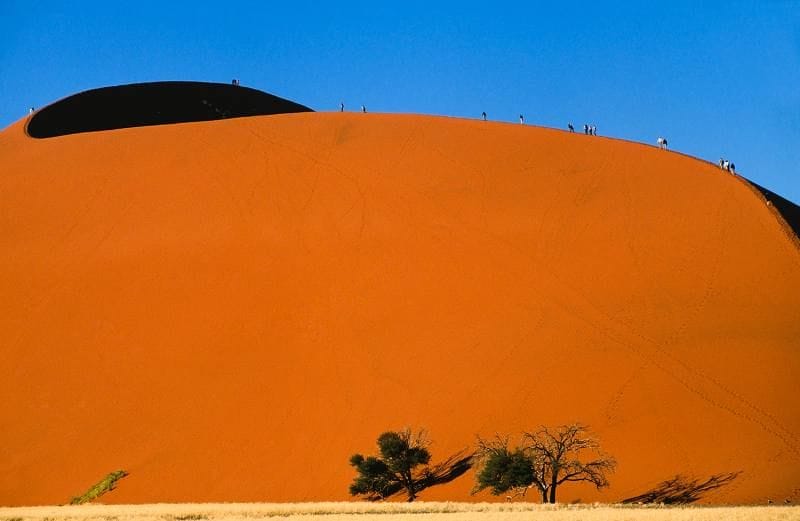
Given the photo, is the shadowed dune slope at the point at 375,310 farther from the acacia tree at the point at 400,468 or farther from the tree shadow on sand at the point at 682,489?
the acacia tree at the point at 400,468

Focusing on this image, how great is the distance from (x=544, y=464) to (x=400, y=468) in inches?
131

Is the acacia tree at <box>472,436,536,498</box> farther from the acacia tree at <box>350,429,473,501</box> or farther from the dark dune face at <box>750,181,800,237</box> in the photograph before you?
the dark dune face at <box>750,181,800,237</box>

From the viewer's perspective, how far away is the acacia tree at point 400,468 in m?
23.6

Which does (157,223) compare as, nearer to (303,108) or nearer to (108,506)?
(108,506)

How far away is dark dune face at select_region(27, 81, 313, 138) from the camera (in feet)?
158

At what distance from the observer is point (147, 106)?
50.6 metres

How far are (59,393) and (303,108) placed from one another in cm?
3159

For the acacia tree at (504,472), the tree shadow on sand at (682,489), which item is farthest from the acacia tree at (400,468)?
the tree shadow on sand at (682,489)

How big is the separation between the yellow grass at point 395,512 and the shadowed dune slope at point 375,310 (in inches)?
97.9

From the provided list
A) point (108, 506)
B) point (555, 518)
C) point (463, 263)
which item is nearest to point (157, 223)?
point (463, 263)

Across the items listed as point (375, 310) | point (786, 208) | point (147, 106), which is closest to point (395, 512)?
point (375, 310)

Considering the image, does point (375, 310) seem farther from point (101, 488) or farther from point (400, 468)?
point (101, 488)

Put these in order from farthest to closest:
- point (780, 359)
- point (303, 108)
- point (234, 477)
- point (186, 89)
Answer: point (303, 108), point (186, 89), point (780, 359), point (234, 477)

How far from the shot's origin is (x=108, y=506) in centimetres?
2284
